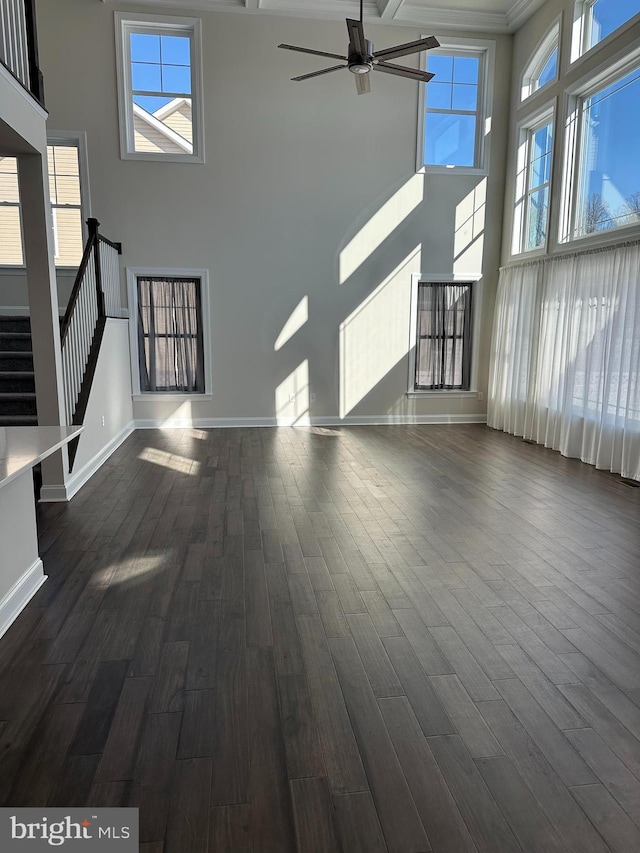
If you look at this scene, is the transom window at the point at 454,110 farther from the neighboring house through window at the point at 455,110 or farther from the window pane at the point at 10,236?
the window pane at the point at 10,236

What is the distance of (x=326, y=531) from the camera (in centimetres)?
419

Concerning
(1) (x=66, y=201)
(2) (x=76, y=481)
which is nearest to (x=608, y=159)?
(2) (x=76, y=481)

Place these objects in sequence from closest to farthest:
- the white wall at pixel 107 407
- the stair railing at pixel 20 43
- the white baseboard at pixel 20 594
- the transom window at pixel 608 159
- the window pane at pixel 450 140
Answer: the white baseboard at pixel 20 594 < the stair railing at pixel 20 43 < the white wall at pixel 107 407 < the transom window at pixel 608 159 < the window pane at pixel 450 140

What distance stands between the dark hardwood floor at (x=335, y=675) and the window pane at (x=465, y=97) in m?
6.34

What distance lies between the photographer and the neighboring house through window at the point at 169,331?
8008mm

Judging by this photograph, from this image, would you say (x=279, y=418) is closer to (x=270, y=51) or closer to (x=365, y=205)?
(x=365, y=205)

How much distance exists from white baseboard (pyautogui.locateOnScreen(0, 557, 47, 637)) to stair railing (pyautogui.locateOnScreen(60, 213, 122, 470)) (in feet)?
6.70

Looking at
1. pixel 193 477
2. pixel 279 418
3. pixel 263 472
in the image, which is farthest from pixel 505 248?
pixel 193 477

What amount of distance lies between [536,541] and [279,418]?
4984 mm

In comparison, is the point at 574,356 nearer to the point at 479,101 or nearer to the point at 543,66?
the point at 543,66

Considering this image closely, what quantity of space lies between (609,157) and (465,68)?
3252mm

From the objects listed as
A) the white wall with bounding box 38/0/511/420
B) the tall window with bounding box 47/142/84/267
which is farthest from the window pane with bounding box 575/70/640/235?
the tall window with bounding box 47/142/84/267

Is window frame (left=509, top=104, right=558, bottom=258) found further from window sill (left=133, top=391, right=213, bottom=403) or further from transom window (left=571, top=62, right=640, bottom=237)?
window sill (left=133, top=391, right=213, bottom=403)

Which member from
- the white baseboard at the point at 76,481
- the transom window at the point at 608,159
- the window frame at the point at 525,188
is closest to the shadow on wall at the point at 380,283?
the window frame at the point at 525,188
